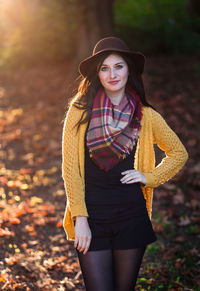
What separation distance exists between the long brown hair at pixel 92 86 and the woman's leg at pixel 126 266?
96 cm

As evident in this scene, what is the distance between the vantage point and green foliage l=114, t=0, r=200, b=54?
1387 cm

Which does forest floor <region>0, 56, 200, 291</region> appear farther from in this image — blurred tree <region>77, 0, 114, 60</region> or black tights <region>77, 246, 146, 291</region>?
blurred tree <region>77, 0, 114, 60</region>

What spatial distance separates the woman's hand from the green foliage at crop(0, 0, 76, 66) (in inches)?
450

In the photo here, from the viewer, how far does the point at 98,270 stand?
9.04ft

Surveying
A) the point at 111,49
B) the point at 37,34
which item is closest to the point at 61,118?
the point at 37,34

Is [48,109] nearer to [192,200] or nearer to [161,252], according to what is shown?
[192,200]

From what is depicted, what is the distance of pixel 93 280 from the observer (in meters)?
2.76

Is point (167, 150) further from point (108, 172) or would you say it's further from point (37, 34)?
point (37, 34)

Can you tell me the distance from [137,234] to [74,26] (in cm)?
1197

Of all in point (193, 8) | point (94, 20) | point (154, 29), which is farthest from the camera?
point (193, 8)

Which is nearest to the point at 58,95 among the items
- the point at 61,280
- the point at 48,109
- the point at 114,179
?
the point at 48,109

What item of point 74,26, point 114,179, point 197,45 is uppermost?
point 74,26

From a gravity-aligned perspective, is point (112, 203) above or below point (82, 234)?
above

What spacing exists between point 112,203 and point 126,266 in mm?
458
